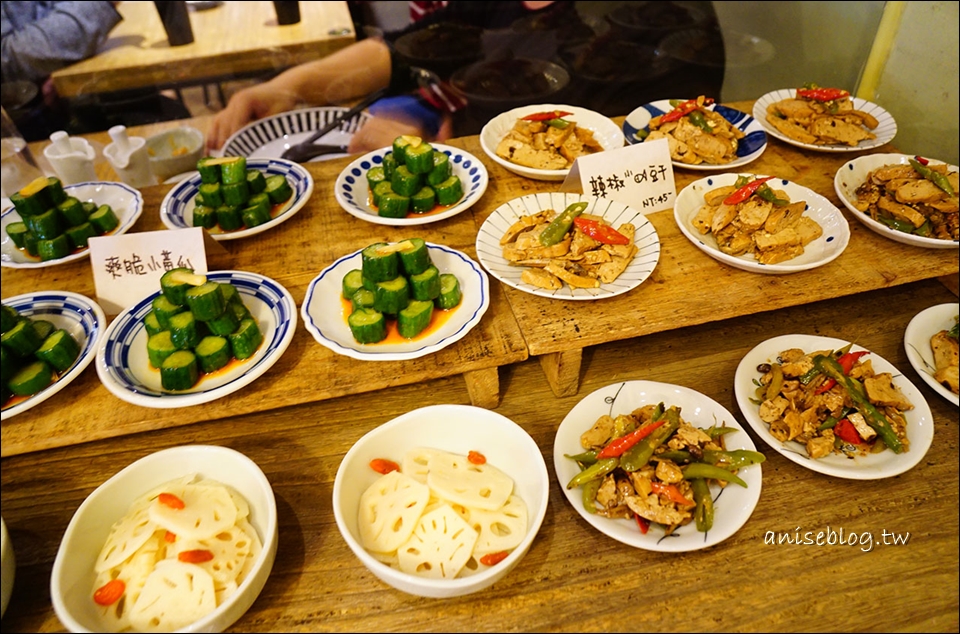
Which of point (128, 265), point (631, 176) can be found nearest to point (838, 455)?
point (631, 176)

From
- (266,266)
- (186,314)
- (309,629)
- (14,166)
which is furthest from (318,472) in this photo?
(14,166)

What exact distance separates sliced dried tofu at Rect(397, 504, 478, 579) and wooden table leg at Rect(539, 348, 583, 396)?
68 cm

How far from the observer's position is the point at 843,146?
2.90 m

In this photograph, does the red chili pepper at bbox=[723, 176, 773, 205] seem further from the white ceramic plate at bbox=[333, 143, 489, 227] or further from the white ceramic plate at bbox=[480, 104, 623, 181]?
the white ceramic plate at bbox=[333, 143, 489, 227]

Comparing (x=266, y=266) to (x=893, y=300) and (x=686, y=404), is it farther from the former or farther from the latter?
(x=893, y=300)

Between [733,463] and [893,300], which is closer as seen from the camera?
[733,463]

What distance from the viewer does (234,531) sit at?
1.62 m

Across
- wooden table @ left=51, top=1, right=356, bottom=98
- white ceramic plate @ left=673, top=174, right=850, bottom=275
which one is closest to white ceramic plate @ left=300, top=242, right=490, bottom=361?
white ceramic plate @ left=673, top=174, right=850, bottom=275

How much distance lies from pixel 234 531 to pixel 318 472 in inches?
15.6

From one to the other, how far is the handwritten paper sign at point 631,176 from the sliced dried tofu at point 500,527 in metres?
1.37

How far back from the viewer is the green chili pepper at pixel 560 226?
2164mm

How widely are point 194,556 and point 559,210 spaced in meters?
1.80

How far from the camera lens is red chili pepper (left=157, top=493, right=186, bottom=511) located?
1595 millimetres

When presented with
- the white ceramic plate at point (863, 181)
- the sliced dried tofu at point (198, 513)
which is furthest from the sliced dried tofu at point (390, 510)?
the white ceramic plate at point (863, 181)
